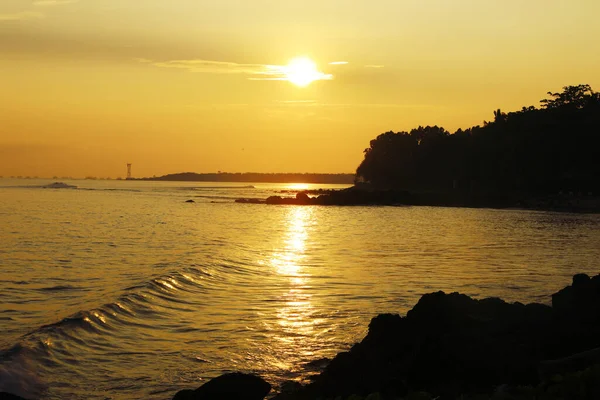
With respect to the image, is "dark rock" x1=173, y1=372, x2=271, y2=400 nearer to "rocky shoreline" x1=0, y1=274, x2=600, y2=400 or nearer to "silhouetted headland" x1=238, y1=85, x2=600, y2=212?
"rocky shoreline" x1=0, y1=274, x2=600, y2=400

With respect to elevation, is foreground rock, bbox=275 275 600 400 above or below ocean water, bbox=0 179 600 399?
above

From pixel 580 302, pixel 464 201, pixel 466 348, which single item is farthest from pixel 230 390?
pixel 464 201

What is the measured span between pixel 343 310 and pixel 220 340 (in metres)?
4.64

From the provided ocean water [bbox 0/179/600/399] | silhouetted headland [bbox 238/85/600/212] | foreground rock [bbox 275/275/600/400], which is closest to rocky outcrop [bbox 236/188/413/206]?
silhouetted headland [bbox 238/85/600/212]

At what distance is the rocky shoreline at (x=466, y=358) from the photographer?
32.4ft

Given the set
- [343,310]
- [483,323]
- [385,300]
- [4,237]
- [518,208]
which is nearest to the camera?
[483,323]

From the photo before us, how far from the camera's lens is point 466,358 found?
11.6 metres

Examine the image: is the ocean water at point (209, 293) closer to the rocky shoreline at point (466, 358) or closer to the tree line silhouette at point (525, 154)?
the rocky shoreline at point (466, 358)

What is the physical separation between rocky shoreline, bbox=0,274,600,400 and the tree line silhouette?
97955 millimetres

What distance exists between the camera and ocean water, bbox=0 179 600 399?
44.6 ft

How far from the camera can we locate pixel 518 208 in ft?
321

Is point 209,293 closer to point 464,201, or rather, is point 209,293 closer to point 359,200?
point 464,201

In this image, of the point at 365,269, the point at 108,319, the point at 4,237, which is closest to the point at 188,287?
the point at 108,319

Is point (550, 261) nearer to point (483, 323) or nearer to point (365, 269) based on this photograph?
point (365, 269)
